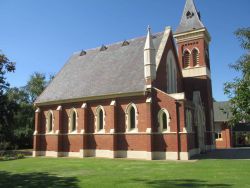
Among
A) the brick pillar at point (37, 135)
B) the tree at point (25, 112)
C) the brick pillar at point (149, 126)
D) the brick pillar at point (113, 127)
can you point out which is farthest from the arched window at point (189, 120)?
the tree at point (25, 112)

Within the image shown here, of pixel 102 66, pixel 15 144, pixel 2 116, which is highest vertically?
pixel 102 66


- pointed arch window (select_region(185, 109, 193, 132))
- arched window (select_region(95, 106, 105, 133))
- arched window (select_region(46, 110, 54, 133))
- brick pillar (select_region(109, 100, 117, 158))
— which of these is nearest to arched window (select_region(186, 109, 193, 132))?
pointed arch window (select_region(185, 109, 193, 132))

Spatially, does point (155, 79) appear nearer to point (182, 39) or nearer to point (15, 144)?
point (182, 39)

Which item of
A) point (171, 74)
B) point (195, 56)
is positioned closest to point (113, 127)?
point (171, 74)

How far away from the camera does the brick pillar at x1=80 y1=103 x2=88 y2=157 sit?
31758 mm

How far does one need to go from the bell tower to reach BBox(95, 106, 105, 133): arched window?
13822 millimetres

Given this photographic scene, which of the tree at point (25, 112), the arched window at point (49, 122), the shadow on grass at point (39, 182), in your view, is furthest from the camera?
the tree at point (25, 112)

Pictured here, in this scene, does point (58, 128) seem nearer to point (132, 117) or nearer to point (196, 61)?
point (132, 117)

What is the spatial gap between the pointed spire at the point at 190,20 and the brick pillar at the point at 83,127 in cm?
1949

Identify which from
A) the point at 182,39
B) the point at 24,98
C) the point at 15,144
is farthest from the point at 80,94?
the point at 24,98

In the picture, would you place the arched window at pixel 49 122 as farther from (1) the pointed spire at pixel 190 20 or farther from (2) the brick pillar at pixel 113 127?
(1) the pointed spire at pixel 190 20

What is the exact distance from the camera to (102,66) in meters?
36.3

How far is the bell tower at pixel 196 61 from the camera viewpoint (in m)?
39.5

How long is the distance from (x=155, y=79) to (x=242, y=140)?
29.7m
